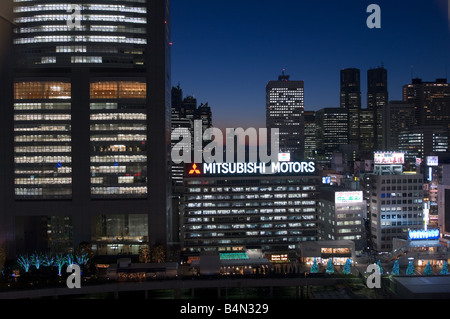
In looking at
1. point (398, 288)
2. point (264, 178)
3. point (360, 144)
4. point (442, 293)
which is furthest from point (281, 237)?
point (360, 144)

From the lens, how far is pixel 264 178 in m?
41.9

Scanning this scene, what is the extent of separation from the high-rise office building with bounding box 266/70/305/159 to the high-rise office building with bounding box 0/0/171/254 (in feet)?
310

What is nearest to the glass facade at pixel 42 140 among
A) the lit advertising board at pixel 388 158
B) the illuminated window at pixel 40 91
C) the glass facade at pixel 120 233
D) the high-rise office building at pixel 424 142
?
the illuminated window at pixel 40 91

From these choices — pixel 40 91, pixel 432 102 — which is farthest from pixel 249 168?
pixel 432 102

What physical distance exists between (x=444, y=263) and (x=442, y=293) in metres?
20.5

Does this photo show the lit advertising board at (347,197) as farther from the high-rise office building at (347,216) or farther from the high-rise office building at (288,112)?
the high-rise office building at (288,112)

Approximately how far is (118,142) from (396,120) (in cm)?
11333

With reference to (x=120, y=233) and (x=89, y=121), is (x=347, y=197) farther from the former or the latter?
Answer: (x=89, y=121)

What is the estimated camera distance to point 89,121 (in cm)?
3975

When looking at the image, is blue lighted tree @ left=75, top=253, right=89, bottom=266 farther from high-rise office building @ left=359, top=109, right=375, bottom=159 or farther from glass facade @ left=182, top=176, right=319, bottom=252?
high-rise office building @ left=359, top=109, right=375, bottom=159

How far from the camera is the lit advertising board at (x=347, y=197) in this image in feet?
141

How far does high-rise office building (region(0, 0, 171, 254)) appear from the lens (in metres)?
39.7

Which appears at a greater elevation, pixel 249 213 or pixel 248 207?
pixel 248 207
